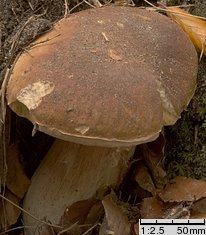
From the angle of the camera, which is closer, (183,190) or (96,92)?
(96,92)

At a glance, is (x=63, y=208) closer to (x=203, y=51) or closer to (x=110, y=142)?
(x=110, y=142)

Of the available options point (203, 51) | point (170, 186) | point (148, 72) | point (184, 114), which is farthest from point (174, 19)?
point (170, 186)

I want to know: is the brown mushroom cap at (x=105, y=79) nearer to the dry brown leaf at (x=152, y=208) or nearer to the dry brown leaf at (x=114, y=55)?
the dry brown leaf at (x=114, y=55)

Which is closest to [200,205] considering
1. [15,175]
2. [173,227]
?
[173,227]

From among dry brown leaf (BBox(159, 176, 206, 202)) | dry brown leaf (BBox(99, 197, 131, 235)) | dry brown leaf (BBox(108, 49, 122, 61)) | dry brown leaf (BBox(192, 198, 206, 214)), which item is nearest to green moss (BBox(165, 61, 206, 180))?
dry brown leaf (BBox(159, 176, 206, 202))

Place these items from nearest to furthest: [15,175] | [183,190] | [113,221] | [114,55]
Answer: [114,55]
[113,221]
[183,190]
[15,175]

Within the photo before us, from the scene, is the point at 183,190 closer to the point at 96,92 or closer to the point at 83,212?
the point at 83,212
